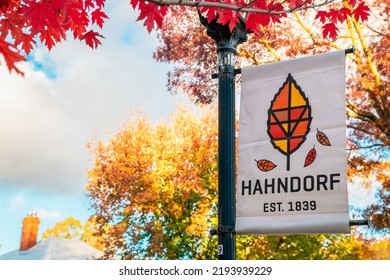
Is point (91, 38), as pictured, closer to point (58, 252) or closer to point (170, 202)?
point (170, 202)

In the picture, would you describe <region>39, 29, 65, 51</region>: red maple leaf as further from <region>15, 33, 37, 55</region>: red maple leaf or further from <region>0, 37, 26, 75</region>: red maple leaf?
<region>0, 37, 26, 75</region>: red maple leaf

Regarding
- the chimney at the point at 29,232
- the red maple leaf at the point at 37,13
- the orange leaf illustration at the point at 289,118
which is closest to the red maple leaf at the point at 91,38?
the red maple leaf at the point at 37,13

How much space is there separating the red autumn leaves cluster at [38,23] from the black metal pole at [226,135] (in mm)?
1103

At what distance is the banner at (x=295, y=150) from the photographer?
151 inches

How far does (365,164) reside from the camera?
14.5 m

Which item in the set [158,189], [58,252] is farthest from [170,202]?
[58,252]

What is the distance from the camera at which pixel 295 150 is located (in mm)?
3977

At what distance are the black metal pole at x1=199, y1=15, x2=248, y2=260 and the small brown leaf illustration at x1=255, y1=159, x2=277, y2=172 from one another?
0.22 meters

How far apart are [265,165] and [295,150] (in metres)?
0.26

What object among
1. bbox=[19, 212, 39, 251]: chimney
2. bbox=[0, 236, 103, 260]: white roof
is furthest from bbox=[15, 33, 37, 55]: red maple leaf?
bbox=[19, 212, 39, 251]: chimney
